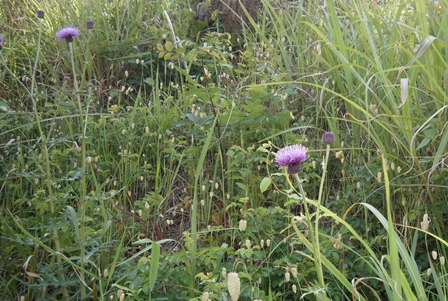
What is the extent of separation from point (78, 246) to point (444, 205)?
1242mm

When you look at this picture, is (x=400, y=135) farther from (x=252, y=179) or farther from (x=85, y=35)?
(x=85, y=35)

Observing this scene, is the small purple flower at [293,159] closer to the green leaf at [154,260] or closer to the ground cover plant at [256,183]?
the ground cover plant at [256,183]

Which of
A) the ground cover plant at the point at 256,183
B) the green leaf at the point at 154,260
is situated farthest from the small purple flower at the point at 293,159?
the green leaf at the point at 154,260

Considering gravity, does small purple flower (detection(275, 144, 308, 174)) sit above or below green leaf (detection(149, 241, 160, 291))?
above

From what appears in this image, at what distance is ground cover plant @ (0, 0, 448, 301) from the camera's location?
75.1 inches

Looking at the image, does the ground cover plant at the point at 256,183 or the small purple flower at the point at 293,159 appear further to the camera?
the ground cover plant at the point at 256,183

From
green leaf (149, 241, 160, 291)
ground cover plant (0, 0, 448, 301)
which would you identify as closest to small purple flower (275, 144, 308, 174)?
ground cover plant (0, 0, 448, 301)

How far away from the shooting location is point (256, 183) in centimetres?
245

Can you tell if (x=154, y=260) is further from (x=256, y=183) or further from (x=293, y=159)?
(x=256, y=183)

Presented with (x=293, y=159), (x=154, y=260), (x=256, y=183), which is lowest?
(x=256, y=183)

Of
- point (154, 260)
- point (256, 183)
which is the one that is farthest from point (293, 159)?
point (256, 183)

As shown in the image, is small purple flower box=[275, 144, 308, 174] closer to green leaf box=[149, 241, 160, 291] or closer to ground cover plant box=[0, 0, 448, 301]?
ground cover plant box=[0, 0, 448, 301]

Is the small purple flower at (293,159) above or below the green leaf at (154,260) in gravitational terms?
above

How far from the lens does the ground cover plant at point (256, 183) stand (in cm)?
191
